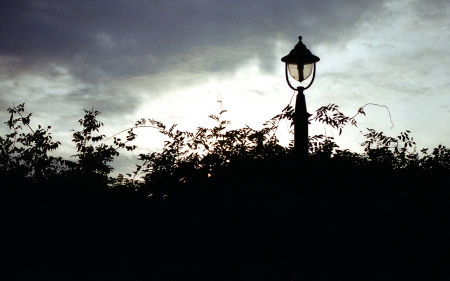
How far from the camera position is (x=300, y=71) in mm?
7574

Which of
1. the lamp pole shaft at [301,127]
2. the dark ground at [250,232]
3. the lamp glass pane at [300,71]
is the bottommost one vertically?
the dark ground at [250,232]

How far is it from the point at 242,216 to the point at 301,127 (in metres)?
1.99

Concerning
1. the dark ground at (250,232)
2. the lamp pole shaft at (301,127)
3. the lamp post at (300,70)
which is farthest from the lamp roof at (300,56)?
the dark ground at (250,232)

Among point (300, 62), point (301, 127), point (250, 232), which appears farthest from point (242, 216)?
point (300, 62)

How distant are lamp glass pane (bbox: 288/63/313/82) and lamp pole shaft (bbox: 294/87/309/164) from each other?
Result: 21 cm

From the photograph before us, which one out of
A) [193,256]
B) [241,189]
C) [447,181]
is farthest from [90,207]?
[447,181]

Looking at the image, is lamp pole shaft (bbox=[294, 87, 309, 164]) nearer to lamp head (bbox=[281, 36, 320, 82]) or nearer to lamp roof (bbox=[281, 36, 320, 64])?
lamp head (bbox=[281, 36, 320, 82])

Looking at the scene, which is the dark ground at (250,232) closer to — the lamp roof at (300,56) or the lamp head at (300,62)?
the lamp head at (300,62)

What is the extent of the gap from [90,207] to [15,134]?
581 centimetres

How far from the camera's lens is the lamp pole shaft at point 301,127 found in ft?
22.4

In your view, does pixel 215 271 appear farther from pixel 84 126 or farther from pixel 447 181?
pixel 84 126

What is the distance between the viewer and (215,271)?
6312 mm

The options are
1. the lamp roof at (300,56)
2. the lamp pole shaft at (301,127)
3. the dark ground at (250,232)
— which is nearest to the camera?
the dark ground at (250,232)

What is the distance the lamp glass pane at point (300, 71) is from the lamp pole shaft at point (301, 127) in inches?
8.3
